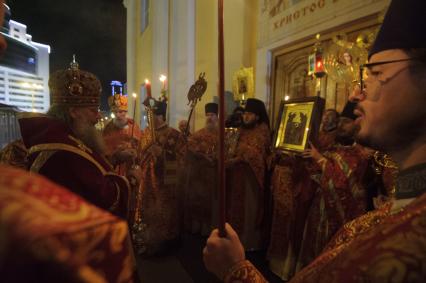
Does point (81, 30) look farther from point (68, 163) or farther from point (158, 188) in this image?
point (68, 163)

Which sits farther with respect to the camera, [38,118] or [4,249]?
[38,118]

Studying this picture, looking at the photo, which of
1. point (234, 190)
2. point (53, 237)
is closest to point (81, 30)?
point (234, 190)

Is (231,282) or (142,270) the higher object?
(231,282)

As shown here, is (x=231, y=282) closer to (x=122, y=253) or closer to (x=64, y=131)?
(x=122, y=253)

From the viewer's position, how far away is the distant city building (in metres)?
6.13

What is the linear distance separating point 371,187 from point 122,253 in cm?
252

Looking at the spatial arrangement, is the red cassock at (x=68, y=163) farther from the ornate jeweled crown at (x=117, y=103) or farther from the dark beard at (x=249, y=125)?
the ornate jeweled crown at (x=117, y=103)

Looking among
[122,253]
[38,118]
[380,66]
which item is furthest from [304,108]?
[122,253]

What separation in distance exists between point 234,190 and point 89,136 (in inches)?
95.0

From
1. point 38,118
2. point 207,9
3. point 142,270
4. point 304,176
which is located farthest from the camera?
point 207,9

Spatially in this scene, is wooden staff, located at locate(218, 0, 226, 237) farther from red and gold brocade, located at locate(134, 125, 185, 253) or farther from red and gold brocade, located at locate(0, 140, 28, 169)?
red and gold brocade, located at locate(134, 125, 185, 253)

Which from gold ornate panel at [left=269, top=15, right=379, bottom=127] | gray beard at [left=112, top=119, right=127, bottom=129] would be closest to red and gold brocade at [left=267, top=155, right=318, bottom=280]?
gold ornate panel at [left=269, top=15, right=379, bottom=127]

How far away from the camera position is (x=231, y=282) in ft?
2.52

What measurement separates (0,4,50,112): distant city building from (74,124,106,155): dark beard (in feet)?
13.9
